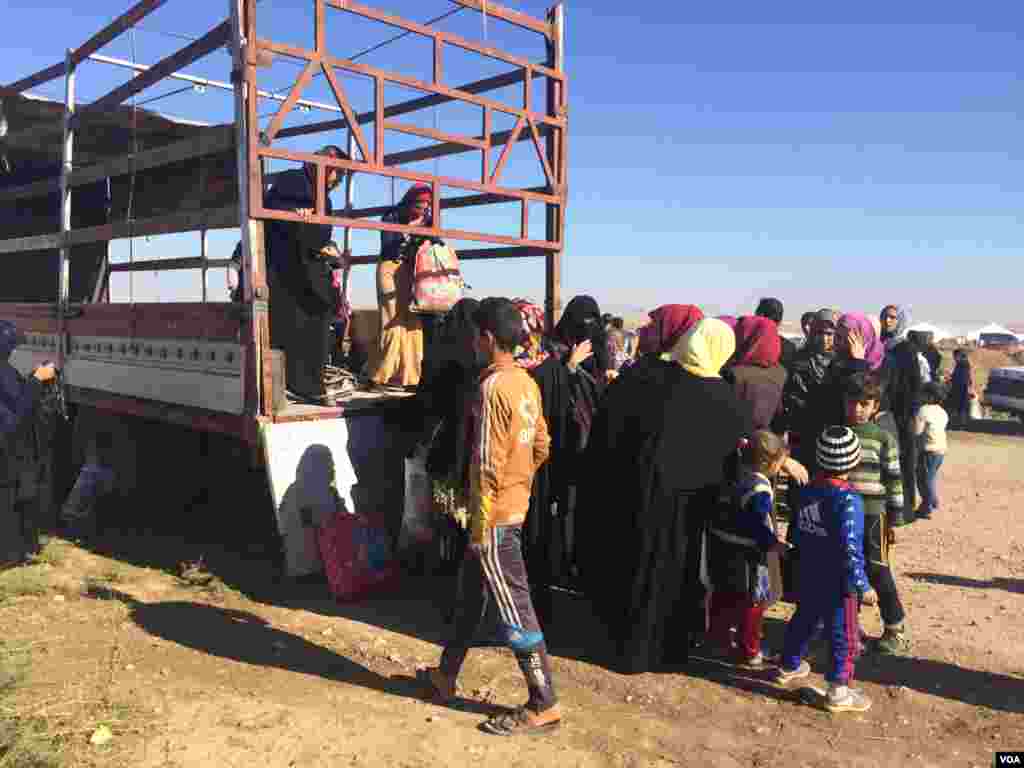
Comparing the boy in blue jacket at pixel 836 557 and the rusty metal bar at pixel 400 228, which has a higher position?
the rusty metal bar at pixel 400 228

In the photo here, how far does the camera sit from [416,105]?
6.76 m

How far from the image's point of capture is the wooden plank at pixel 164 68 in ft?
15.9

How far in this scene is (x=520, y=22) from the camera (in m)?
5.90

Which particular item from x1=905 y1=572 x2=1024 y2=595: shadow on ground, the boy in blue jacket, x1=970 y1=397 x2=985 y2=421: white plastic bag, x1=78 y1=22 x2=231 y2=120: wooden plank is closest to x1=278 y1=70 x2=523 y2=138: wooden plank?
x1=78 y1=22 x2=231 y2=120: wooden plank

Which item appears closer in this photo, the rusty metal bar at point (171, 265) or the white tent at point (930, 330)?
the rusty metal bar at point (171, 265)

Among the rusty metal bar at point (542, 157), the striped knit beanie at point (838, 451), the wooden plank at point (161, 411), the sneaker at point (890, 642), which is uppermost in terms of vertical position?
the rusty metal bar at point (542, 157)

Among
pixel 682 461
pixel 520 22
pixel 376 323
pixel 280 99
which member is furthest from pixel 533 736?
pixel 280 99

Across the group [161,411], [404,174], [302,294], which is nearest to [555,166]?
[404,174]

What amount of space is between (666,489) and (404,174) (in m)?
2.54

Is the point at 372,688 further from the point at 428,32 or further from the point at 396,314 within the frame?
the point at 428,32

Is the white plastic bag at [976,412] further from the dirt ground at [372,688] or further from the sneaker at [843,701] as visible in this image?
the sneaker at [843,701]

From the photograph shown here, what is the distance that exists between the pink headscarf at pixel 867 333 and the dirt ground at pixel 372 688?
149 cm

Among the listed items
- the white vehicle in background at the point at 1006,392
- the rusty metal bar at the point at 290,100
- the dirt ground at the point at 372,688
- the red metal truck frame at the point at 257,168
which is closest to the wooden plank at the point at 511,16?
the red metal truck frame at the point at 257,168

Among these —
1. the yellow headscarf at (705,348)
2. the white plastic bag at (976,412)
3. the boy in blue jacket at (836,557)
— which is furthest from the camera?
the white plastic bag at (976,412)
